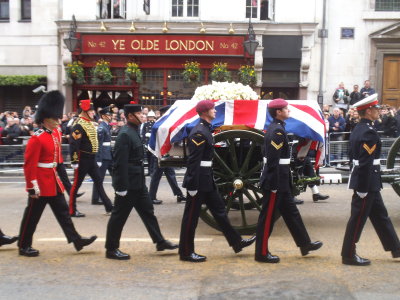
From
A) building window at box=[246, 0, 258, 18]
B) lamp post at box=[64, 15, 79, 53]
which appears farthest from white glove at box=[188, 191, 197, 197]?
building window at box=[246, 0, 258, 18]

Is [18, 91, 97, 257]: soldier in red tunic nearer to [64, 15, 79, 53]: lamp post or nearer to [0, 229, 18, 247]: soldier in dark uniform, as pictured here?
[0, 229, 18, 247]: soldier in dark uniform

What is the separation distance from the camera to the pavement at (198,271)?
16.0 ft

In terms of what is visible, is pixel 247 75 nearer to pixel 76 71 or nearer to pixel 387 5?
pixel 387 5

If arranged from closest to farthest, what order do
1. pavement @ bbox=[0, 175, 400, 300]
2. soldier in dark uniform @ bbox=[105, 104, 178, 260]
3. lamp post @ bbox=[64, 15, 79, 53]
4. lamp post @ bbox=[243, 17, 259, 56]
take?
1. pavement @ bbox=[0, 175, 400, 300]
2. soldier in dark uniform @ bbox=[105, 104, 178, 260]
3. lamp post @ bbox=[243, 17, 259, 56]
4. lamp post @ bbox=[64, 15, 79, 53]

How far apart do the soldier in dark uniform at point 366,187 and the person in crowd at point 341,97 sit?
1283cm

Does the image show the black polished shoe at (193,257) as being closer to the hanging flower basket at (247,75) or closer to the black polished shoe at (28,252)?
the black polished shoe at (28,252)

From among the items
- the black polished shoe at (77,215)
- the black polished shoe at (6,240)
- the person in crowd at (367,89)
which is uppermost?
the person in crowd at (367,89)

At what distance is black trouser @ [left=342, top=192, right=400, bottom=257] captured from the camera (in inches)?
220

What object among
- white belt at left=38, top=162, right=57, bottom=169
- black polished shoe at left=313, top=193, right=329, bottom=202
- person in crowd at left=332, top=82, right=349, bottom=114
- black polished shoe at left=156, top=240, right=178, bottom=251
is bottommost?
black polished shoe at left=313, top=193, right=329, bottom=202

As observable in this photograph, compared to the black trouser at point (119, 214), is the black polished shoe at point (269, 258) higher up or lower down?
lower down

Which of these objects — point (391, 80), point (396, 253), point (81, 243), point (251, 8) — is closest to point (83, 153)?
point (81, 243)

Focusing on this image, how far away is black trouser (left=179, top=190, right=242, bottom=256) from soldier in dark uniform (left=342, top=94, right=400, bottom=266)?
3.97 feet

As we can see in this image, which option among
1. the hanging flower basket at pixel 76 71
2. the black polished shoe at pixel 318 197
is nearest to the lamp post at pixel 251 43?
the hanging flower basket at pixel 76 71

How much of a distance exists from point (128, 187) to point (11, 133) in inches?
391
